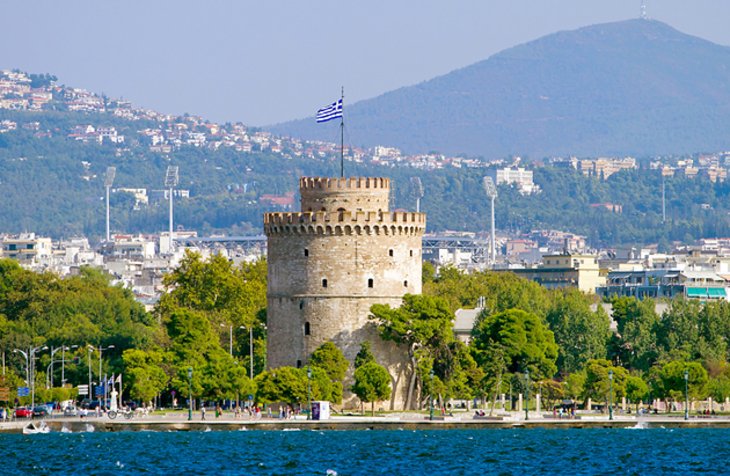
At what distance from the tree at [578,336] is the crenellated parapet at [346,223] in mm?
13891

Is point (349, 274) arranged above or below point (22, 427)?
above

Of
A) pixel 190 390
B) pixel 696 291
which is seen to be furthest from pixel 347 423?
pixel 696 291

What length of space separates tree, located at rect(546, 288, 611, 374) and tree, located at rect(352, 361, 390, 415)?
15.7m

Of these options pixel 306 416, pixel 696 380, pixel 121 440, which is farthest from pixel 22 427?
pixel 696 380

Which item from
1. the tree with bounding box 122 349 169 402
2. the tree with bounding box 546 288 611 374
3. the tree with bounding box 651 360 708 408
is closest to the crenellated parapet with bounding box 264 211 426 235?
the tree with bounding box 122 349 169 402

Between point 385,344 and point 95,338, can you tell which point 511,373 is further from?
point 95,338

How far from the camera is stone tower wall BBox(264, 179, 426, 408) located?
4040 inches

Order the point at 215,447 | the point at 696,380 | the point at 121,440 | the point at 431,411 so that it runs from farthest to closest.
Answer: the point at 696,380, the point at 431,411, the point at 121,440, the point at 215,447

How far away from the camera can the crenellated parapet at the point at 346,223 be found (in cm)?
10306

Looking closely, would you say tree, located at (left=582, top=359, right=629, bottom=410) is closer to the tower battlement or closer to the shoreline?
the shoreline

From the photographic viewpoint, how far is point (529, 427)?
95438 mm

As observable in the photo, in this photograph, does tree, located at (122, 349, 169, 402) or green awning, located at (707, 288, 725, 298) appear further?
green awning, located at (707, 288, 725, 298)

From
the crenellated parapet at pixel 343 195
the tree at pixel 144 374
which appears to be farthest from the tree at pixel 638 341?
the tree at pixel 144 374

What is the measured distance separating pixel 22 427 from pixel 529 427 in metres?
21.1
